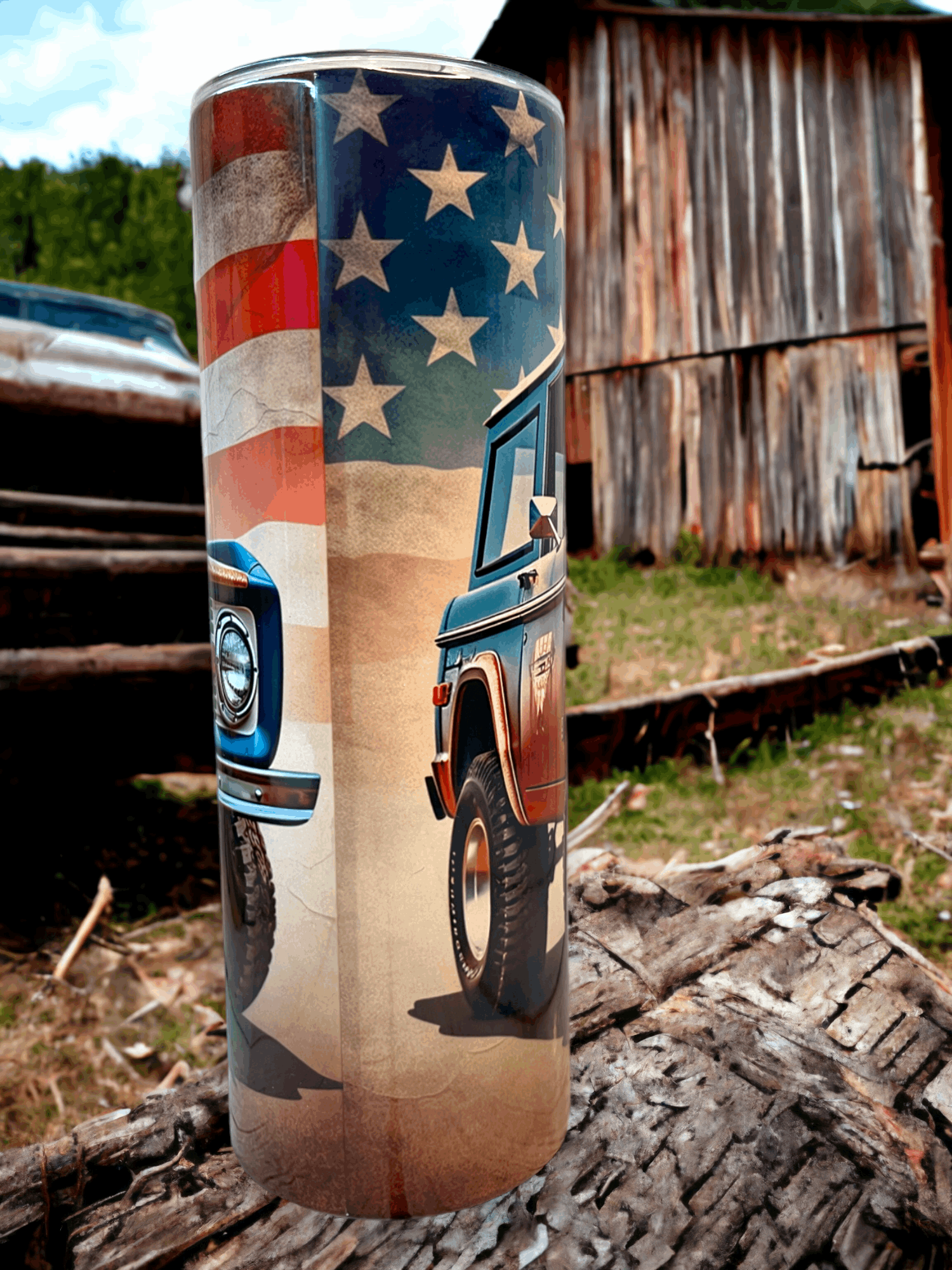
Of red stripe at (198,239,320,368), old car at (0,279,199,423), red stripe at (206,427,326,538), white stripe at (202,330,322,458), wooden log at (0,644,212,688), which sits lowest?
wooden log at (0,644,212,688)

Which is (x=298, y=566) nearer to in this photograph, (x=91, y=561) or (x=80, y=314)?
(x=91, y=561)

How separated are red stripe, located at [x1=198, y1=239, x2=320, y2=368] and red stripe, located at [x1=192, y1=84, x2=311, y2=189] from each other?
128 mm

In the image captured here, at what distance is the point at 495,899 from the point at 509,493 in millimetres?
564

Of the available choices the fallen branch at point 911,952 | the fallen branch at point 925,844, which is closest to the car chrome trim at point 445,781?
the fallen branch at point 911,952

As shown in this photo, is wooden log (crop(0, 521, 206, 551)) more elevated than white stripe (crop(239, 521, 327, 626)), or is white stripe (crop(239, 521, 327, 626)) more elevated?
wooden log (crop(0, 521, 206, 551))

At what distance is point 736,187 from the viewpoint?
22.8 feet

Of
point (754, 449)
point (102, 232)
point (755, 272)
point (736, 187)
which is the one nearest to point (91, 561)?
point (754, 449)

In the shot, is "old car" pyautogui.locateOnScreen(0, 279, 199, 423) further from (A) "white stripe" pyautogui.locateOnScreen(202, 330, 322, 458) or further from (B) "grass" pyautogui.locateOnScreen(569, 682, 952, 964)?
(A) "white stripe" pyautogui.locateOnScreen(202, 330, 322, 458)

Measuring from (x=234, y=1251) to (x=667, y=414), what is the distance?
22.6ft

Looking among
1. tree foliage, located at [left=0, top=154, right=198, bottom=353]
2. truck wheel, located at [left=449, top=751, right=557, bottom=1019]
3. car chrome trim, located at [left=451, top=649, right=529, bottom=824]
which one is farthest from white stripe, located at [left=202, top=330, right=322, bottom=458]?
tree foliage, located at [left=0, top=154, right=198, bottom=353]

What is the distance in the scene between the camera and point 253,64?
1.24 m

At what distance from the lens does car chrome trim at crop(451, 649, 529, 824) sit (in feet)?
4.26

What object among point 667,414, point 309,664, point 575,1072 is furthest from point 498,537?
point 667,414

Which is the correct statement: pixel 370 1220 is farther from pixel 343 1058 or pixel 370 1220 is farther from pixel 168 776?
pixel 168 776
